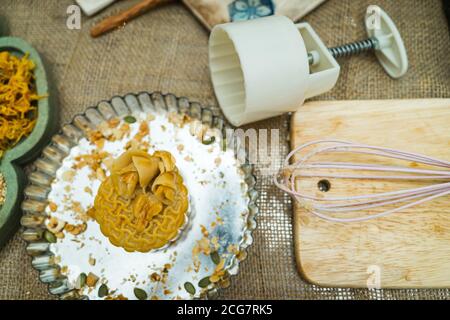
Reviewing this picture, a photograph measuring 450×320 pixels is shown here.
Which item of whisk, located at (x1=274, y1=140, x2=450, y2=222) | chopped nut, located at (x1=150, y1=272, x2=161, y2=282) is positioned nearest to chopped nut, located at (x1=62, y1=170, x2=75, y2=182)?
chopped nut, located at (x1=150, y1=272, x2=161, y2=282)

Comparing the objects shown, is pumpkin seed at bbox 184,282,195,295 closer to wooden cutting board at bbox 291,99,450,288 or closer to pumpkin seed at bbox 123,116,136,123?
wooden cutting board at bbox 291,99,450,288

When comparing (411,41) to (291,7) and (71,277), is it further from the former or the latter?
(71,277)

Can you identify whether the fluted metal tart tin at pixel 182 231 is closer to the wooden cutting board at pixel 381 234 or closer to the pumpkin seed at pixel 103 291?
the pumpkin seed at pixel 103 291

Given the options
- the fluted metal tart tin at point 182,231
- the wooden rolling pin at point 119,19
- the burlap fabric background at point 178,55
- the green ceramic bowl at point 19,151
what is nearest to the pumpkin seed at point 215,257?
the fluted metal tart tin at point 182,231

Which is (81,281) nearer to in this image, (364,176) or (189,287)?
(189,287)

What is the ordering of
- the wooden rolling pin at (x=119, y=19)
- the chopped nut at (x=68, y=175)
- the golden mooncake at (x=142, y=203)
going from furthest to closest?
the wooden rolling pin at (x=119, y=19)
the chopped nut at (x=68, y=175)
the golden mooncake at (x=142, y=203)

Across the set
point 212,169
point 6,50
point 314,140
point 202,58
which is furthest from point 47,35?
point 314,140
